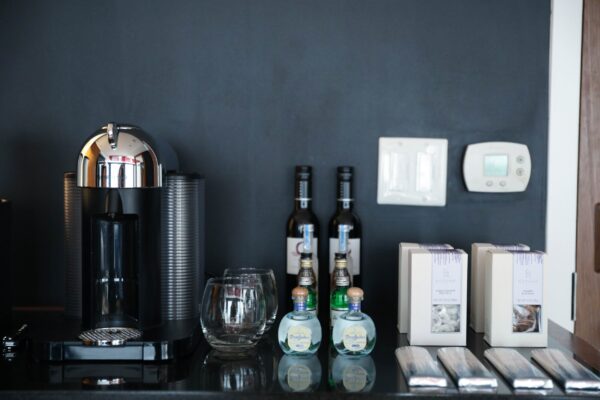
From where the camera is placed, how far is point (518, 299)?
1.17m

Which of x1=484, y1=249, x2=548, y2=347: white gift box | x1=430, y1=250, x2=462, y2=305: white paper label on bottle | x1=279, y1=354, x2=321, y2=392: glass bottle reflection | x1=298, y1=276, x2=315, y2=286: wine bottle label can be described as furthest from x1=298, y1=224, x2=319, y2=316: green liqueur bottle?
x1=484, y1=249, x2=548, y2=347: white gift box

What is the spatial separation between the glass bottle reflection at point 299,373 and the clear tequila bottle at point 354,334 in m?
0.05

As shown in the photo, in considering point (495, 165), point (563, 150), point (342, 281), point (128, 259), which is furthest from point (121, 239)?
point (563, 150)

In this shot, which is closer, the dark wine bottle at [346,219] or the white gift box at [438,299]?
the white gift box at [438,299]

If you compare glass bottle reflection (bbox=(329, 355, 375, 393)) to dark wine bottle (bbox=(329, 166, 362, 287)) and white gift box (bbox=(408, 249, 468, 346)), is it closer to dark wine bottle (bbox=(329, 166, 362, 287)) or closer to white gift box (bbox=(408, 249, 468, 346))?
white gift box (bbox=(408, 249, 468, 346))

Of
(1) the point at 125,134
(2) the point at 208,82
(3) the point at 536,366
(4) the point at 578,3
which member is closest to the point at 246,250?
(2) the point at 208,82

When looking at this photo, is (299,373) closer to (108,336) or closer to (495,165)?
(108,336)

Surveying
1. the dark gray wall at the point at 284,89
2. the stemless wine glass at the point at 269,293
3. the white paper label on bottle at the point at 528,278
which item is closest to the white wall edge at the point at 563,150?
the dark gray wall at the point at 284,89

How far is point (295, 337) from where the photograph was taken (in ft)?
3.60

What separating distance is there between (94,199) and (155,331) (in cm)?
24

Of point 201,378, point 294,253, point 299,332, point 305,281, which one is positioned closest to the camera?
point 201,378

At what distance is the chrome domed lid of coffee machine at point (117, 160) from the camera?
3.57 ft

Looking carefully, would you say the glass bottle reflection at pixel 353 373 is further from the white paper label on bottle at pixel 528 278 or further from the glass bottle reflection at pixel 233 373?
the white paper label on bottle at pixel 528 278

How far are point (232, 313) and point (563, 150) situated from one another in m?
0.85
